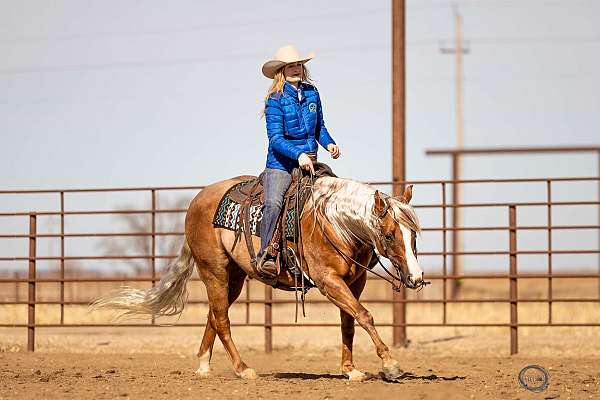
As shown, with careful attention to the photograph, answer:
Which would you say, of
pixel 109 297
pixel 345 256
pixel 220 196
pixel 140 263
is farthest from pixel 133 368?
pixel 140 263

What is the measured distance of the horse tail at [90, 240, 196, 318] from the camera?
324 inches

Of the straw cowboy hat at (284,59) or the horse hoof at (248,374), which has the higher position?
the straw cowboy hat at (284,59)

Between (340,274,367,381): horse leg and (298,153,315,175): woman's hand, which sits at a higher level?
(298,153,315,175): woman's hand

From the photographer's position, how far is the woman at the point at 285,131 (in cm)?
718

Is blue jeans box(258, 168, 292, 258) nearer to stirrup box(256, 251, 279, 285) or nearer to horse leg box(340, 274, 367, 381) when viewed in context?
stirrup box(256, 251, 279, 285)

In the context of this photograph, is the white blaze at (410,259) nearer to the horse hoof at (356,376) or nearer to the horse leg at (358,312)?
the horse leg at (358,312)

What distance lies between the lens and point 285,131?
7.27m

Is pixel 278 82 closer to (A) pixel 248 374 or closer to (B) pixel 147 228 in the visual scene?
(A) pixel 248 374

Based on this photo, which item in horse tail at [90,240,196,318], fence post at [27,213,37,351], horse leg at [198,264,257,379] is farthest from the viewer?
fence post at [27,213,37,351]

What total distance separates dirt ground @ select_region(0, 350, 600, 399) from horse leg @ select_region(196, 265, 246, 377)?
0.10 metres

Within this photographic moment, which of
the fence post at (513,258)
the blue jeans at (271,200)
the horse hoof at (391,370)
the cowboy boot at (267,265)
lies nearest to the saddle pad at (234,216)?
the blue jeans at (271,200)

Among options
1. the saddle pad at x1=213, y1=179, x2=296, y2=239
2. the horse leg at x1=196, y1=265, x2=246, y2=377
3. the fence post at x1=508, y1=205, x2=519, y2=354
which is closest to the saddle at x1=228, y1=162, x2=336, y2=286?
the saddle pad at x1=213, y1=179, x2=296, y2=239

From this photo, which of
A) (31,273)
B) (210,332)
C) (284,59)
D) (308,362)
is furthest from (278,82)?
(31,273)

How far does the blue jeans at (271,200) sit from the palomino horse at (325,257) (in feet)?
0.67
